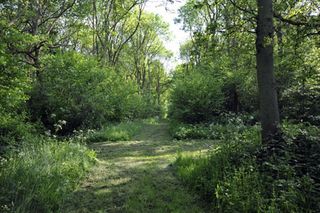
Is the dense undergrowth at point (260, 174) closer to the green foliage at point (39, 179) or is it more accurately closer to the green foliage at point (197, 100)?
the green foliage at point (39, 179)

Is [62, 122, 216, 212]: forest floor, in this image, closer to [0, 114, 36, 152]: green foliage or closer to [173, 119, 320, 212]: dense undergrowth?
[173, 119, 320, 212]: dense undergrowth

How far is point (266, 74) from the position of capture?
18.7 ft

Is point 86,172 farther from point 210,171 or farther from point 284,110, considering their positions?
point 284,110

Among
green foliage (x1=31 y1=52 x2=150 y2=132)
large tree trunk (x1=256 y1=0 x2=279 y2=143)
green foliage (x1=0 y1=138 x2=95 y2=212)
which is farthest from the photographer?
green foliage (x1=31 y1=52 x2=150 y2=132)

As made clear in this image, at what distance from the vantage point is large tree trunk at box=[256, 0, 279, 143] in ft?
18.6

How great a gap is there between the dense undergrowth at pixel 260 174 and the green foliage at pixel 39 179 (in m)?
2.35

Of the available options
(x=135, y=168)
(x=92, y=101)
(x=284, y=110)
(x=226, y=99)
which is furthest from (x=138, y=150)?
(x=226, y=99)

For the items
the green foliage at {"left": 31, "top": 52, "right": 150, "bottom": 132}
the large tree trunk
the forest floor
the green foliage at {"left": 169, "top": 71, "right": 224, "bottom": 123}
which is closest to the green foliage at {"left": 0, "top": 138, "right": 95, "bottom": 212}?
the forest floor

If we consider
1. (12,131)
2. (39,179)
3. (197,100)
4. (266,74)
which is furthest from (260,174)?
(197,100)

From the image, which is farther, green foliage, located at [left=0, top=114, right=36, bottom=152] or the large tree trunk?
green foliage, located at [left=0, top=114, right=36, bottom=152]

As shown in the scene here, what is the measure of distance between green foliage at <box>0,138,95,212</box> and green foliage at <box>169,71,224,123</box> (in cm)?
904

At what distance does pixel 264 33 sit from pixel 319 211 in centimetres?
352

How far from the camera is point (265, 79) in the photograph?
5.71 metres

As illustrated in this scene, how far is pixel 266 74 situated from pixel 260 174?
2162 millimetres
